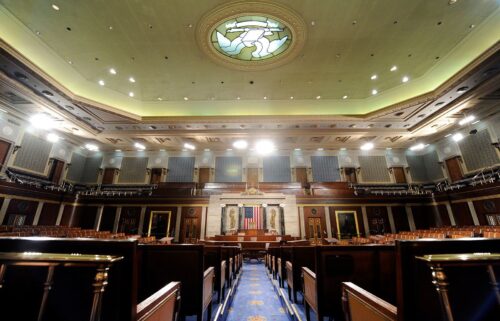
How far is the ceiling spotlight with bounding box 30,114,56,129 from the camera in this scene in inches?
406

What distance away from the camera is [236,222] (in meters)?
11.7

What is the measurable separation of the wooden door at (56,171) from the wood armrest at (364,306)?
1678 cm

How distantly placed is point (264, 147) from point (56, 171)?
13.4 metres

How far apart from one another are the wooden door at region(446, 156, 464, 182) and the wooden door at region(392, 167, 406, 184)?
7.66 feet

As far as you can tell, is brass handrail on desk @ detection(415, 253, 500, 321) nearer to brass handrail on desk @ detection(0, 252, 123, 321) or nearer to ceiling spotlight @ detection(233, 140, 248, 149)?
Result: brass handrail on desk @ detection(0, 252, 123, 321)

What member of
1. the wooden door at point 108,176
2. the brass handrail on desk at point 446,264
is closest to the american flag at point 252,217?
the wooden door at point 108,176

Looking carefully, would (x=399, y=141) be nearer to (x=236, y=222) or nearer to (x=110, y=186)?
(x=236, y=222)

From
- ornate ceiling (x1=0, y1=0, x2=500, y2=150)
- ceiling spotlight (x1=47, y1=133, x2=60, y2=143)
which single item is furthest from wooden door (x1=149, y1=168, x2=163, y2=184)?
ceiling spotlight (x1=47, y1=133, x2=60, y2=143)

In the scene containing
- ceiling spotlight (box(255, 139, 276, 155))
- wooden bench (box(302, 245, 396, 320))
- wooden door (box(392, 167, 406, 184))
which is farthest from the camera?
wooden door (box(392, 167, 406, 184))

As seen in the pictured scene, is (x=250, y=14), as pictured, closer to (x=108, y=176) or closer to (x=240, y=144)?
(x=240, y=144)

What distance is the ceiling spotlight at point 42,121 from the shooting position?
10.3 meters

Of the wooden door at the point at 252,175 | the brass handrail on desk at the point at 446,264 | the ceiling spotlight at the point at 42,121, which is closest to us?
the brass handrail on desk at the point at 446,264

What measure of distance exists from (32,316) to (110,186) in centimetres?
1595

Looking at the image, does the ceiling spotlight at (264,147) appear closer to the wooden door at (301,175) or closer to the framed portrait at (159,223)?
the wooden door at (301,175)
